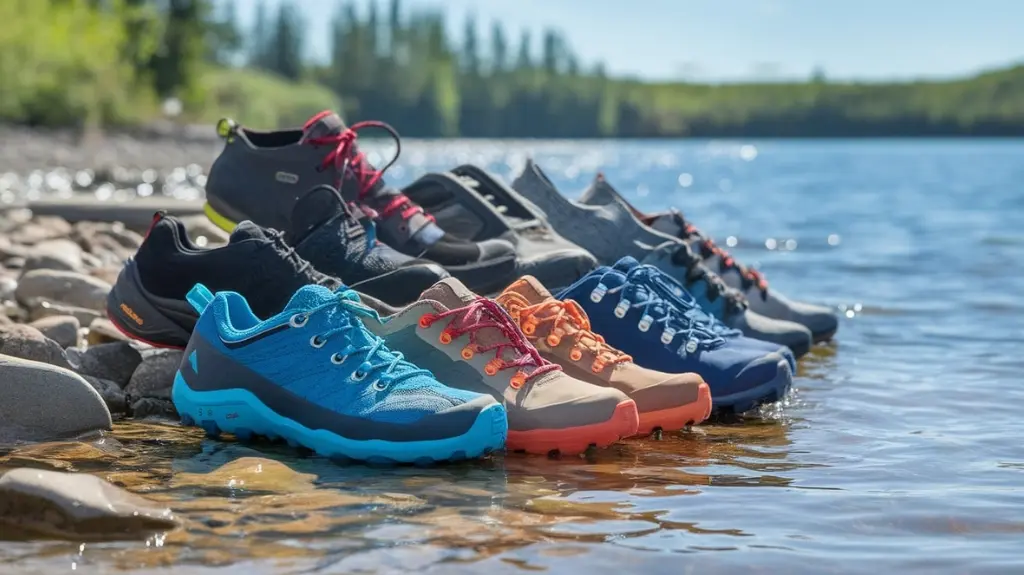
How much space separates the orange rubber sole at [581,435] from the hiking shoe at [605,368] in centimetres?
28

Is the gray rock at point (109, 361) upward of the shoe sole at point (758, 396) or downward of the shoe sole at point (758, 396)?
upward

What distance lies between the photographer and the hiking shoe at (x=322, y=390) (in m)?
3.38

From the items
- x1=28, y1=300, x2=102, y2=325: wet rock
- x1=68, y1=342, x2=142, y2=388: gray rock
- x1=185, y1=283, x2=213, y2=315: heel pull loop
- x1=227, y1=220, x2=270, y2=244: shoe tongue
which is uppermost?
x1=227, y1=220, x2=270, y2=244: shoe tongue

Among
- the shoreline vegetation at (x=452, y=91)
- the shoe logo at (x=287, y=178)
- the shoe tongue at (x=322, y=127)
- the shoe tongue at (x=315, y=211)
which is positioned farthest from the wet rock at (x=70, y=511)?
the shoreline vegetation at (x=452, y=91)

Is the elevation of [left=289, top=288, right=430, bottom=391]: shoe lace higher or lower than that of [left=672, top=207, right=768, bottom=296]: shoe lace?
lower

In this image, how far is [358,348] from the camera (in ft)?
11.7

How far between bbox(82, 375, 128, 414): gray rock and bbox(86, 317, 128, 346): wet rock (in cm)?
47

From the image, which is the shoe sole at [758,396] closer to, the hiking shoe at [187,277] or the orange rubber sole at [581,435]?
the orange rubber sole at [581,435]

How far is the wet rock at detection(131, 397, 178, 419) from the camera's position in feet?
13.8

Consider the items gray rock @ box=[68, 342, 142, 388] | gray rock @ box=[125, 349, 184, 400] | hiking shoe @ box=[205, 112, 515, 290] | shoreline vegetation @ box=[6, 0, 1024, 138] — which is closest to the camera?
gray rock @ box=[125, 349, 184, 400]

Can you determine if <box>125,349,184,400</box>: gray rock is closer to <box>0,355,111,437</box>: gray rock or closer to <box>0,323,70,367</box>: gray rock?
A: <box>0,323,70,367</box>: gray rock

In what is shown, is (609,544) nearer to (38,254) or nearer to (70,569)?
(70,569)

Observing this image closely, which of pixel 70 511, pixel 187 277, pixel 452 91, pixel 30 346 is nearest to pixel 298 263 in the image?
pixel 187 277

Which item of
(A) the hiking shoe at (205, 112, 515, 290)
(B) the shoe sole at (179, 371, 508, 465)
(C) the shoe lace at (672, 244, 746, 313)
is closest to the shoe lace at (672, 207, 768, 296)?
(C) the shoe lace at (672, 244, 746, 313)
